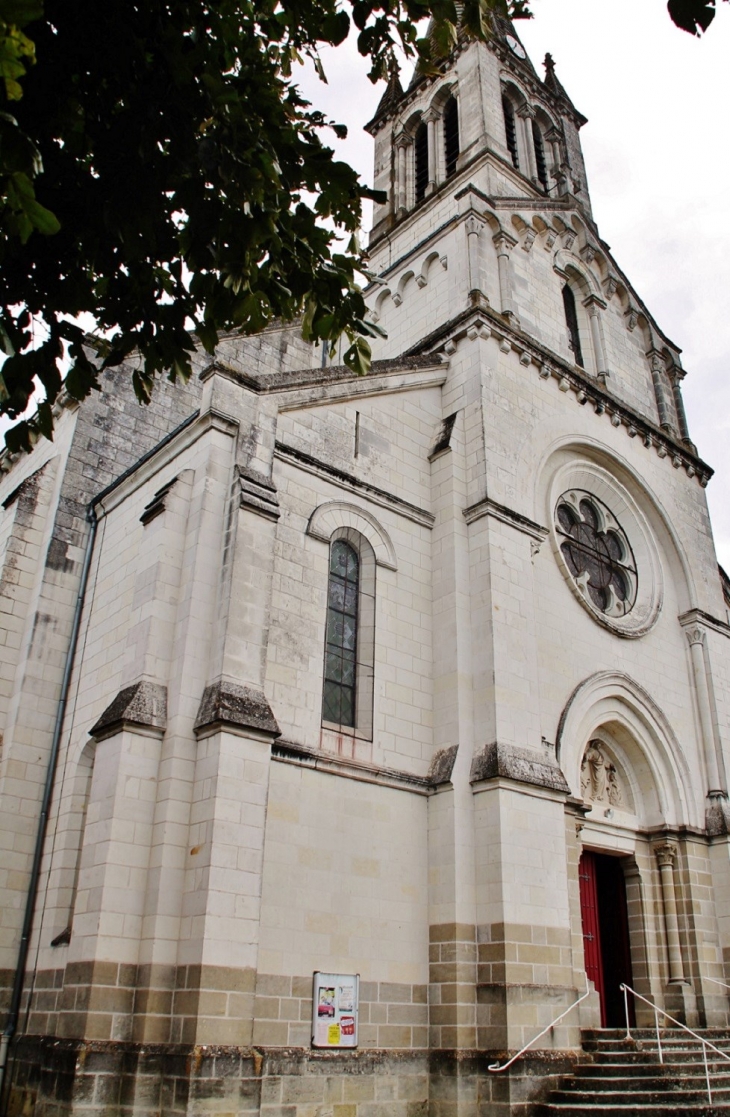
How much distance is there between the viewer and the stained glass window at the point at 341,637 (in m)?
12.8

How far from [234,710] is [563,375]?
34.4ft

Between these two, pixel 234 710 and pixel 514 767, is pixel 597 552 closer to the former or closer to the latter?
pixel 514 767

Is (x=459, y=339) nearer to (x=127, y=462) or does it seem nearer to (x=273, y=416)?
(x=273, y=416)

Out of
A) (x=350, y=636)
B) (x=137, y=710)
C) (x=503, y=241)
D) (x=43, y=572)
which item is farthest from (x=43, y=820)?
(x=503, y=241)

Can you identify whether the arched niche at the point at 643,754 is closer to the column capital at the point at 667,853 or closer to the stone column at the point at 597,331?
the column capital at the point at 667,853

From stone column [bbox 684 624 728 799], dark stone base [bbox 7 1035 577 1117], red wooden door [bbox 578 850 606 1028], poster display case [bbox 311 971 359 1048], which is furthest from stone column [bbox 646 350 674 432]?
poster display case [bbox 311 971 359 1048]

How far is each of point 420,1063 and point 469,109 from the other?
20466 millimetres

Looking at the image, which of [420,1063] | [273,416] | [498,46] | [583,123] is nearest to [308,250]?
[273,416]

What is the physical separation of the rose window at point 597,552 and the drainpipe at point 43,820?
8349mm

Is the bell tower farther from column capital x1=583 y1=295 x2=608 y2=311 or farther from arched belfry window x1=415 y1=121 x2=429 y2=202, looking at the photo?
column capital x1=583 y1=295 x2=608 y2=311

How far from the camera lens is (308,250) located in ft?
21.1

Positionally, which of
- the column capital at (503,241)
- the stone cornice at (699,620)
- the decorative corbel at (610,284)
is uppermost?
the decorative corbel at (610,284)

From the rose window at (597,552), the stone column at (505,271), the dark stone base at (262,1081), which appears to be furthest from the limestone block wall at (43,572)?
the rose window at (597,552)

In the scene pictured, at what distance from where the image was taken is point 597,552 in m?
17.8
